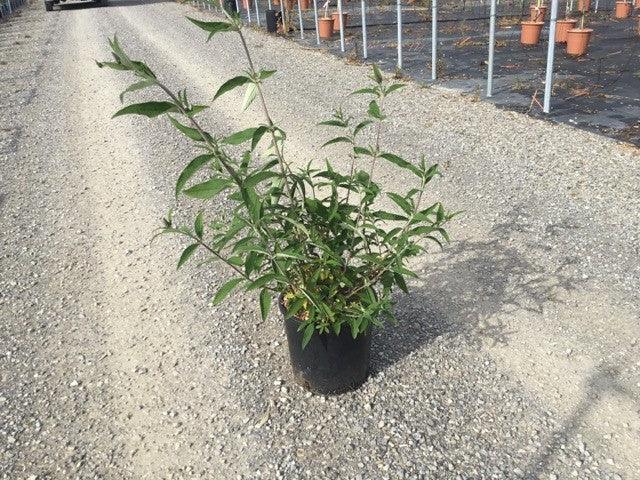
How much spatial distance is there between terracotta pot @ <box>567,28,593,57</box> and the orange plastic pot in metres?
6.09

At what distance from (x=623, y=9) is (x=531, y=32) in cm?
536

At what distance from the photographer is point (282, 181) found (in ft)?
7.16

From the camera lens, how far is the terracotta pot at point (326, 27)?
41.4ft

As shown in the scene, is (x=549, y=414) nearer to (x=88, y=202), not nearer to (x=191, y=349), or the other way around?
(x=191, y=349)

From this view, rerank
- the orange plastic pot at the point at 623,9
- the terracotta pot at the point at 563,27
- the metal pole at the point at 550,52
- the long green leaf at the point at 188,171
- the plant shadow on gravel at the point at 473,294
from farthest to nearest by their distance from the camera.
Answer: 1. the orange plastic pot at the point at 623,9
2. the terracotta pot at the point at 563,27
3. the metal pole at the point at 550,52
4. the plant shadow on gravel at the point at 473,294
5. the long green leaf at the point at 188,171

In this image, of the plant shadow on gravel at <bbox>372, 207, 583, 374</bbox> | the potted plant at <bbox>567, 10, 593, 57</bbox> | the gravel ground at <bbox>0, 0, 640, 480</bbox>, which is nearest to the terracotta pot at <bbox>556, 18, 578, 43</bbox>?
the potted plant at <bbox>567, 10, 593, 57</bbox>

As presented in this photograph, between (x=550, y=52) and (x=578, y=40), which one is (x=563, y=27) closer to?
(x=578, y=40)

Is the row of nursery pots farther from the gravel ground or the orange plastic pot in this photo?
the gravel ground

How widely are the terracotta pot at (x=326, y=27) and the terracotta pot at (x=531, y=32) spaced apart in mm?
4353

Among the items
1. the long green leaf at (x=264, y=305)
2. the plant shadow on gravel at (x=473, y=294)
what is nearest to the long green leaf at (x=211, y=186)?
the long green leaf at (x=264, y=305)

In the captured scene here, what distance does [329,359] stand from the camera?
2.38 m

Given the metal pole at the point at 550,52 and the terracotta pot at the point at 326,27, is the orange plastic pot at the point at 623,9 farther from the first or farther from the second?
the metal pole at the point at 550,52

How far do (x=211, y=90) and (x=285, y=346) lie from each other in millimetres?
6491

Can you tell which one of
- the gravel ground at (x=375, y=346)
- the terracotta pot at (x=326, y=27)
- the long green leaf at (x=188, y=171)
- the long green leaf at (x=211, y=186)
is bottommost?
the gravel ground at (x=375, y=346)
